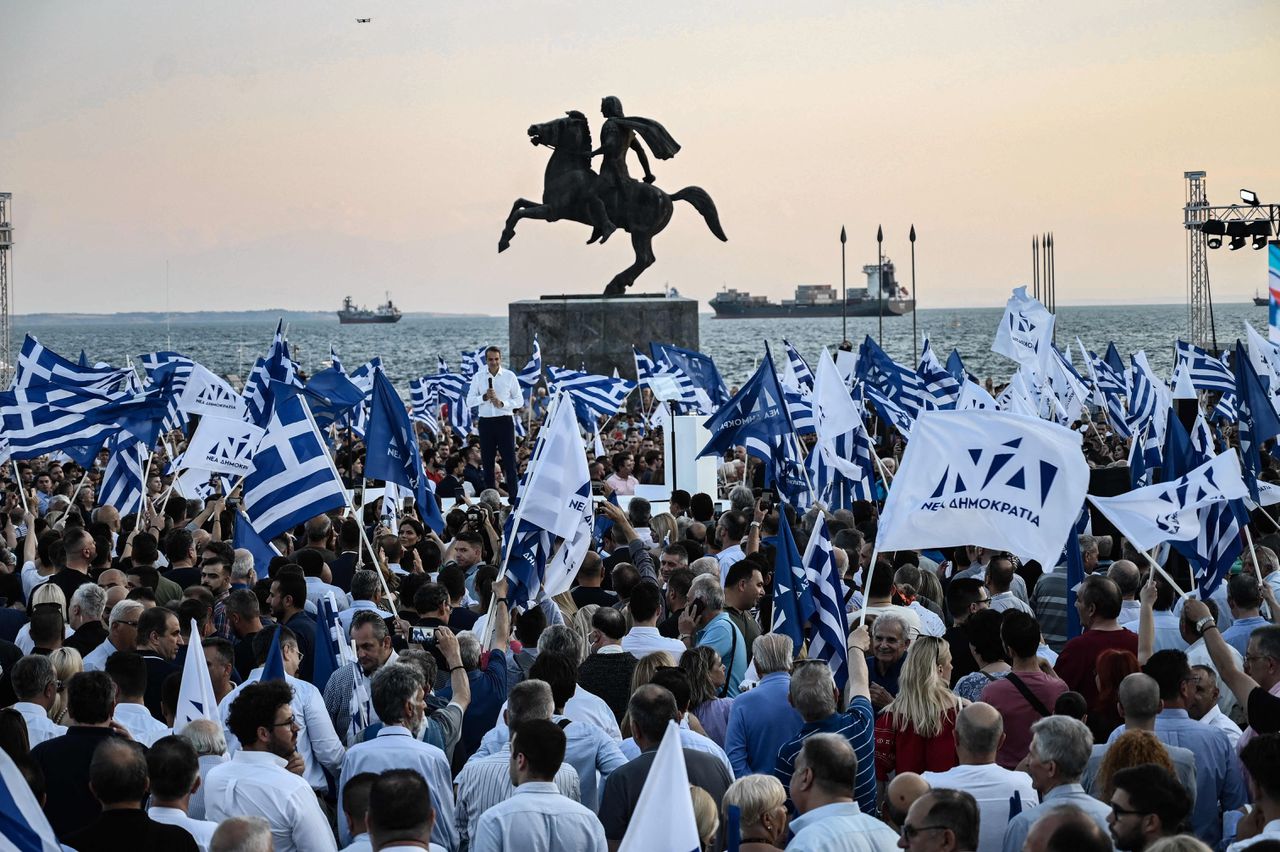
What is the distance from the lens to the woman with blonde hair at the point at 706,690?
7.30 metres

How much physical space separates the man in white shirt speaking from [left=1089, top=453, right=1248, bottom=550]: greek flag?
35.0 ft

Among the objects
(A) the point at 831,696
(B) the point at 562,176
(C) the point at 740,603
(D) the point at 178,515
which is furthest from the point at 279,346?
(B) the point at 562,176

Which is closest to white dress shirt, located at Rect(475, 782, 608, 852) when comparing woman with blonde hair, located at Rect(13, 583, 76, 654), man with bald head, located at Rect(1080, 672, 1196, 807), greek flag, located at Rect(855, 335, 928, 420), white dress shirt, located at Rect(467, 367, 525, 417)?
man with bald head, located at Rect(1080, 672, 1196, 807)

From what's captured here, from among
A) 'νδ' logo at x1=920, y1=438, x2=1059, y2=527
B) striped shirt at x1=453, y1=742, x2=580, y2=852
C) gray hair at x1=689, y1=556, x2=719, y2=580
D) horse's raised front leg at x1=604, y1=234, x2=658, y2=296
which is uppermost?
horse's raised front leg at x1=604, y1=234, x2=658, y2=296

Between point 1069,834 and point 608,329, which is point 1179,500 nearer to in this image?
point 1069,834

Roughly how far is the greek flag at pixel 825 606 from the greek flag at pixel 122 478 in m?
8.55

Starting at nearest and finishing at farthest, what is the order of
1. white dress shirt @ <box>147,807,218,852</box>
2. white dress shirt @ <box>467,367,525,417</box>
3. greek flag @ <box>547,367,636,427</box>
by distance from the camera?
white dress shirt @ <box>147,807,218,852</box> < white dress shirt @ <box>467,367,525,417</box> < greek flag @ <box>547,367,636,427</box>

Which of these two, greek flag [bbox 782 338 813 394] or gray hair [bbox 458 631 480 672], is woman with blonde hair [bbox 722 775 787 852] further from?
greek flag [bbox 782 338 813 394]

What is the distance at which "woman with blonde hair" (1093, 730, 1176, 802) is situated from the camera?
5.68 m

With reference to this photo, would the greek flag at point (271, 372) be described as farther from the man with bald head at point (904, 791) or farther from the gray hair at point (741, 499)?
the man with bald head at point (904, 791)

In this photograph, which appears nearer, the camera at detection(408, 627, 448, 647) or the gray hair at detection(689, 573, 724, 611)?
the camera at detection(408, 627, 448, 647)

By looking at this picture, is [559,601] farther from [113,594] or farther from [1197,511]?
[1197,511]

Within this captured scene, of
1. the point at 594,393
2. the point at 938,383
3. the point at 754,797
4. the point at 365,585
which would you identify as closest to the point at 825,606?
the point at 365,585

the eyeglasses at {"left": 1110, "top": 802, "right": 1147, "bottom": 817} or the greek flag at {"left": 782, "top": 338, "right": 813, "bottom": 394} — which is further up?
the greek flag at {"left": 782, "top": 338, "right": 813, "bottom": 394}
